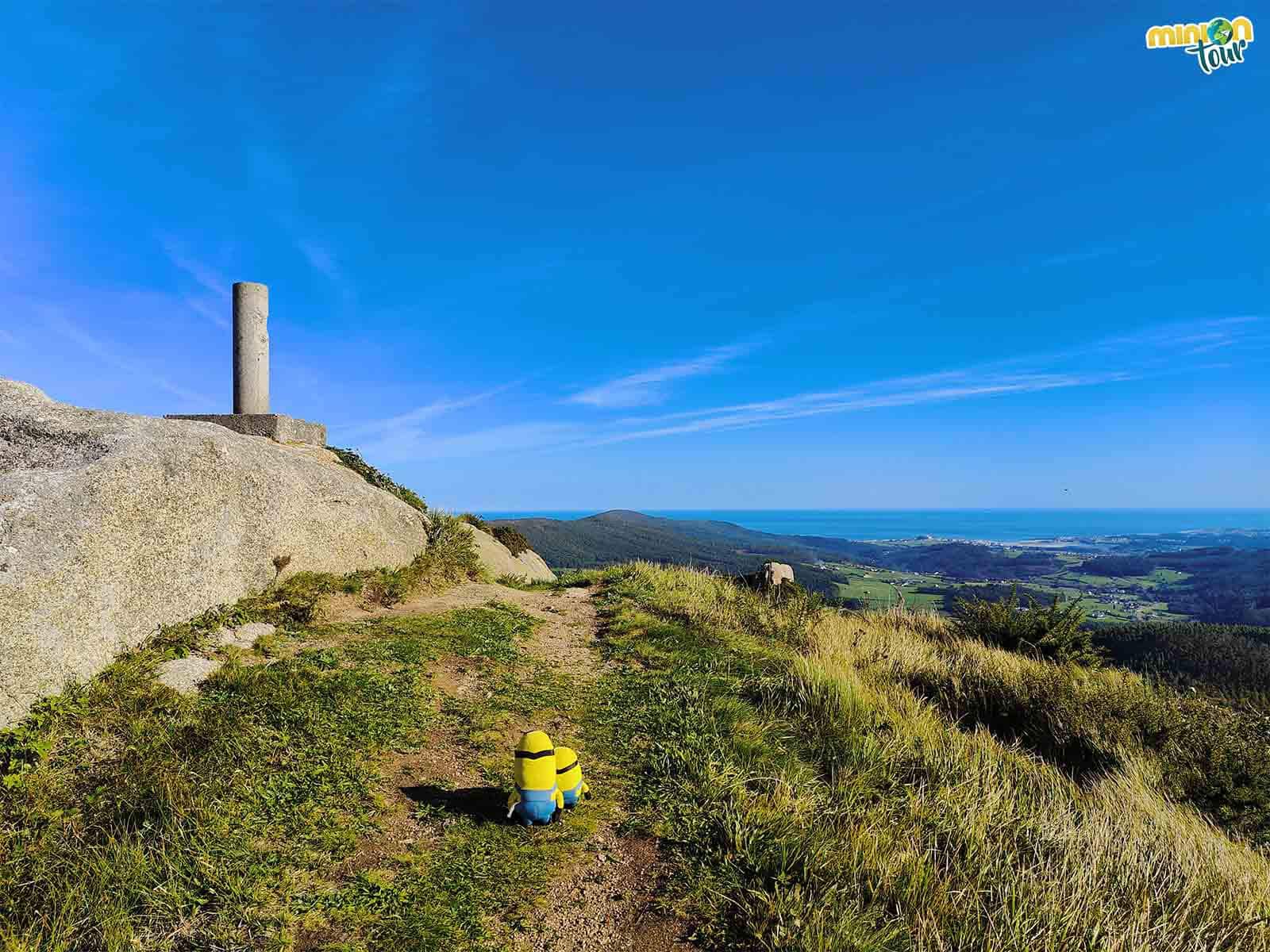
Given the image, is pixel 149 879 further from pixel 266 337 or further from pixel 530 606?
pixel 266 337

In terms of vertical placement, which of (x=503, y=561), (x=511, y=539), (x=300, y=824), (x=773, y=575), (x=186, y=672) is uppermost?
(x=511, y=539)

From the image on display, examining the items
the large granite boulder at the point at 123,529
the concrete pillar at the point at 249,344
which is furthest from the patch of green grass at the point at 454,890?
the concrete pillar at the point at 249,344

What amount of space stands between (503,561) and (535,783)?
37.5ft

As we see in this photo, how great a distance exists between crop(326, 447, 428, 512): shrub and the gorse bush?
1372cm

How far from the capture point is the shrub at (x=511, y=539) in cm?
1717

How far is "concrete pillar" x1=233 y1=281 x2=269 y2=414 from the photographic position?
1486 cm

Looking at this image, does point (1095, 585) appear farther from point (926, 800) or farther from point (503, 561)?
point (926, 800)

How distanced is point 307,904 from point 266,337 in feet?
50.4

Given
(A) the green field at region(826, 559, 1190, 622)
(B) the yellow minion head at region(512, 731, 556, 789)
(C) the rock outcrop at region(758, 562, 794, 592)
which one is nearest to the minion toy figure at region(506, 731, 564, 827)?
(B) the yellow minion head at region(512, 731, 556, 789)

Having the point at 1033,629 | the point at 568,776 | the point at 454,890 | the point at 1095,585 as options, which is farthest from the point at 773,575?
the point at 1095,585

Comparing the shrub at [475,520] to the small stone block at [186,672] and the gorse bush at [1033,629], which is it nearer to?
the small stone block at [186,672]

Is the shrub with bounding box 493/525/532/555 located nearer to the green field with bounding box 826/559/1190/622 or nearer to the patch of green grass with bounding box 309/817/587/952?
the patch of green grass with bounding box 309/817/587/952

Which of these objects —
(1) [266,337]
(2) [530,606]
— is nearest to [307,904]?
(2) [530,606]

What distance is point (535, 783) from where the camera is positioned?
4242 millimetres
